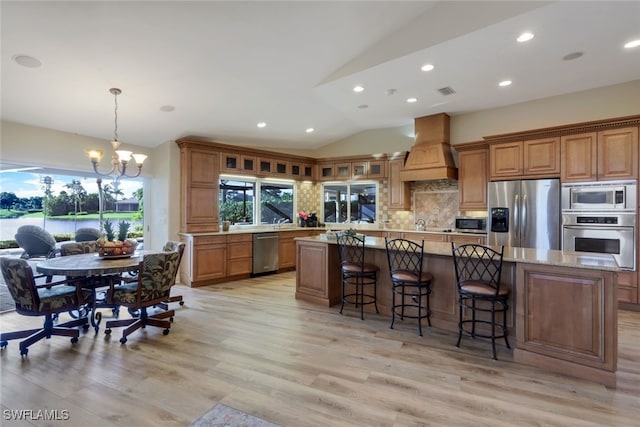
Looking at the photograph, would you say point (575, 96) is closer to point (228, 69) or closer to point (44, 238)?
point (228, 69)

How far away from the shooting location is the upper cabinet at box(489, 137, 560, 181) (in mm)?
4547

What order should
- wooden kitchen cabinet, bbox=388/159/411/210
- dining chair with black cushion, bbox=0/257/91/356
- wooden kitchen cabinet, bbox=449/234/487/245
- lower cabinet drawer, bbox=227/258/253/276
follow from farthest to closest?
wooden kitchen cabinet, bbox=388/159/411/210
lower cabinet drawer, bbox=227/258/253/276
wooden kitchen cabinet, bbox=449/234/487/245
dining chair with black cushion, bbox=0/257/91/356

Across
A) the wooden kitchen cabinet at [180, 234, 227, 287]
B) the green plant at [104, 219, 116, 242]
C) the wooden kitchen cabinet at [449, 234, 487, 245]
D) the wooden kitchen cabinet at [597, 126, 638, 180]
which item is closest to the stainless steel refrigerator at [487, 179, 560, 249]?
the wooden kitchen cabinet at [449, 234, 487, 245]

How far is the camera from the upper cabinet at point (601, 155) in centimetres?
402

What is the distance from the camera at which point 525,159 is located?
475 cm

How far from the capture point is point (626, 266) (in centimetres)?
405

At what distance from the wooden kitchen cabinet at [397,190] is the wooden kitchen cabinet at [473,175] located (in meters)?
1.09

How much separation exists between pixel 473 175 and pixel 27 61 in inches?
249

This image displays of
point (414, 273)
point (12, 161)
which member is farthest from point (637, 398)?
point (12, 161)

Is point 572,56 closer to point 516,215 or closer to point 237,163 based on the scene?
point 516,215

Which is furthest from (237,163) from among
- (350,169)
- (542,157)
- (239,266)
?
(542,157)

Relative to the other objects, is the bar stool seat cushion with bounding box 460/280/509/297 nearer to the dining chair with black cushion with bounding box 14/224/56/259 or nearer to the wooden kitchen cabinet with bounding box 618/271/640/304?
the wooden kitchen cabinet with bounding box 618/271/640/304

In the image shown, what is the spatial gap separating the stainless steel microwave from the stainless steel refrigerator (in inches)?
5.4

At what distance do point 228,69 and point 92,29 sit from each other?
1.40m
